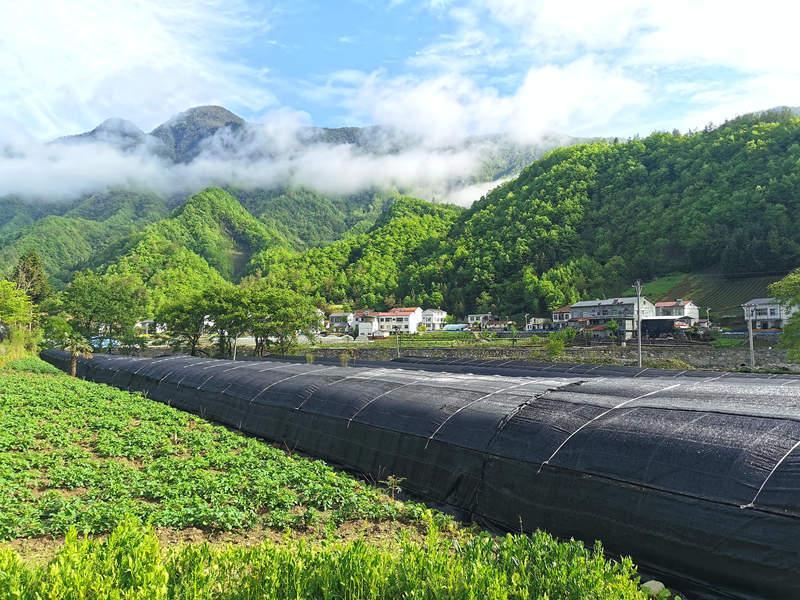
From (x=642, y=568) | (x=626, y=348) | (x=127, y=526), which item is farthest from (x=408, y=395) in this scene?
(x=626, y=348)

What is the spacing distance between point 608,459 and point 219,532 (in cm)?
491

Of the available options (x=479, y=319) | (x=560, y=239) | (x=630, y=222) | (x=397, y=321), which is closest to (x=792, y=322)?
(x=479, y=319)

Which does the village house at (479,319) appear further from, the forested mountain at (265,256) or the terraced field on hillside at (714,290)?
the terraced field on hillside at (714,290)

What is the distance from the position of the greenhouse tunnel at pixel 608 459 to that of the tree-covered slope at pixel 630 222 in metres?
78.5

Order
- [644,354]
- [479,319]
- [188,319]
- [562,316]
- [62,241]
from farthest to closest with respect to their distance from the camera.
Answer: [62,241] < [479,319] < [562,316] < [188,319] < [644,354]

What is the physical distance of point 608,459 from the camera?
20.6ft

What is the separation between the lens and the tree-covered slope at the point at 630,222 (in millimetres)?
78625

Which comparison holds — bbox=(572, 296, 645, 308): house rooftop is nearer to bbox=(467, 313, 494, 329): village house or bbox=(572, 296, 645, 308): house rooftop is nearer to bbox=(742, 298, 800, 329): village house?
bbox=(742, 298, 800, 329): village house

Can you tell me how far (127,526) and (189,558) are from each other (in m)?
1.00

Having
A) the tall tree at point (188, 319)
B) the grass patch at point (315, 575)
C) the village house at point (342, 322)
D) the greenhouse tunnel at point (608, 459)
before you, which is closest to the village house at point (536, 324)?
the village house at point (342, 322)

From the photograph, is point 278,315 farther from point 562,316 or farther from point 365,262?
point 365,262

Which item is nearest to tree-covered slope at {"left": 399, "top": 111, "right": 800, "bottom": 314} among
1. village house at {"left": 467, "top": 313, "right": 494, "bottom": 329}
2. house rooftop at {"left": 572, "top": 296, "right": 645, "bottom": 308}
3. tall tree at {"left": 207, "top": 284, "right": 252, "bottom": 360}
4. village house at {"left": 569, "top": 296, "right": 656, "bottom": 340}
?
village house at {"left": 467, "top": 313, "right": 494, "bottom": 329}

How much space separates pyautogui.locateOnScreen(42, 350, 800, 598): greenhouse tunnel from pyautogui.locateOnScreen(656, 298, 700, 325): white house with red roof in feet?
219

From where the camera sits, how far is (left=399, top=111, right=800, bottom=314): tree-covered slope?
258ft
